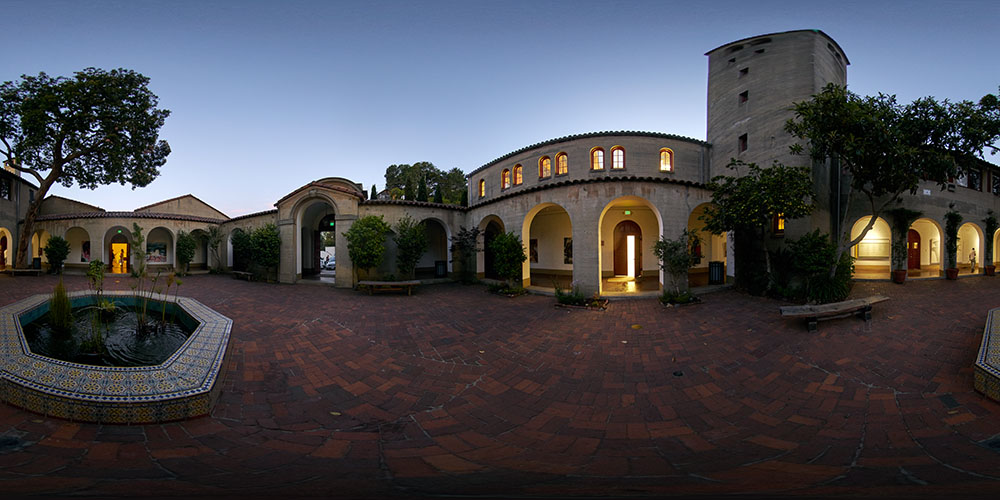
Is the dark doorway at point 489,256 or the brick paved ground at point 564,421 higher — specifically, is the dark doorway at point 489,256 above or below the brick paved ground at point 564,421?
above

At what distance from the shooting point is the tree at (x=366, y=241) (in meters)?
13.5

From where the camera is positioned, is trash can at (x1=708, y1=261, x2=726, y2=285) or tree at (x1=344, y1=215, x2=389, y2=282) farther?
tree at (x1=344, y1=215, x2=389, y2=282)

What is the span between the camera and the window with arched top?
53.9ft

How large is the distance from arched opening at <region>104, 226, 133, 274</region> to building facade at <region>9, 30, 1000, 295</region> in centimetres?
33

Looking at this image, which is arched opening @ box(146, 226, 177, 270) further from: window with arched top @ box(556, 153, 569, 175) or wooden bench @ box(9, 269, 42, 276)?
window with arched top @ box(556, 153, 569, 175)

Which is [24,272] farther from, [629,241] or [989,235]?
[989,235]

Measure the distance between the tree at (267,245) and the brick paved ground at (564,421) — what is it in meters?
10.1

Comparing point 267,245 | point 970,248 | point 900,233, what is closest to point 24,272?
point 267,245

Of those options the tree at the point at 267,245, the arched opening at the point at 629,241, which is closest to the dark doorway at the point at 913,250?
the arched opening at the point at 629,241

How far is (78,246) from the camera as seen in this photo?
2225 centimetres

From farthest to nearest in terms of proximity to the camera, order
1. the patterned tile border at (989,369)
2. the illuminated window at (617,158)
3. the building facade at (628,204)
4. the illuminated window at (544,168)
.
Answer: the illuminated window at (544,168) → the illuminated window at (617,158) → the building facade at (628,204) → the patterned tile border at (989,369)

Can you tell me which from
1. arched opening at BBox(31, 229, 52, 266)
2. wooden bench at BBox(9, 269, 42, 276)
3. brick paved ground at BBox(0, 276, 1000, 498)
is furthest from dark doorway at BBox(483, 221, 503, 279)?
arched opening at BBox(31, 229, 52, 266)

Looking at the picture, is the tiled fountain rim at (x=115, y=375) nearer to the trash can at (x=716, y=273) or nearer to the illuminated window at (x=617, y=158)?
the trash can at (x=716, y=273)

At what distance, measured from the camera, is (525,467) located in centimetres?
295
